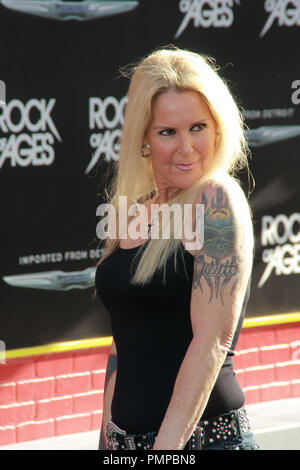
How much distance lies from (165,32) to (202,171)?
367 cm

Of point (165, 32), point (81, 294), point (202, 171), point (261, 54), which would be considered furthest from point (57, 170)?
point (202, 171)

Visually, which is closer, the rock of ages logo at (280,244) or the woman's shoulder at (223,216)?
the woman's shoulder at (223,216)

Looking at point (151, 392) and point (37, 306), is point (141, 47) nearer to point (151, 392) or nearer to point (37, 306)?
point (37, 306)

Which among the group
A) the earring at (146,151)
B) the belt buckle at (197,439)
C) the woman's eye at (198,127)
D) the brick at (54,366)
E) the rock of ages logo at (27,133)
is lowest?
the brick at (54,366)

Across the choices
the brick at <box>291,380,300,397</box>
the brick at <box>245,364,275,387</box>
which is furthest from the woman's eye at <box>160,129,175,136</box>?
the brick at <box>291,380,300,397</box>

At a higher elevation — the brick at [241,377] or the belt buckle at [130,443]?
the belt buckle at [130,443]

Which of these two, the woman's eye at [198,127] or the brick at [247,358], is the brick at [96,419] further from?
the woman's eye at [198,127]

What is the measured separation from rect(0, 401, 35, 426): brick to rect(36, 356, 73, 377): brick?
9.4 inches

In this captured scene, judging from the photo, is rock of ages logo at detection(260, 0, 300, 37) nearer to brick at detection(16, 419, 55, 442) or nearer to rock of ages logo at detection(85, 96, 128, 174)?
rock of ages logo at detection(85, 96, 128, 174)

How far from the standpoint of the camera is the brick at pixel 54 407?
233 inches

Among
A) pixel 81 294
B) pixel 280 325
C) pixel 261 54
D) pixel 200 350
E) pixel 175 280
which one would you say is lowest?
pixel 280 325

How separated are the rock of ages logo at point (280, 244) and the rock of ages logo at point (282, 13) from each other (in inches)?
60.5

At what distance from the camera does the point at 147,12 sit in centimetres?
603

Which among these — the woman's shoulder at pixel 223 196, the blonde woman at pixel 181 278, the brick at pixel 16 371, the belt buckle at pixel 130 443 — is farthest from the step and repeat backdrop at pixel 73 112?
the woman's shoulder at pixel 223 196
